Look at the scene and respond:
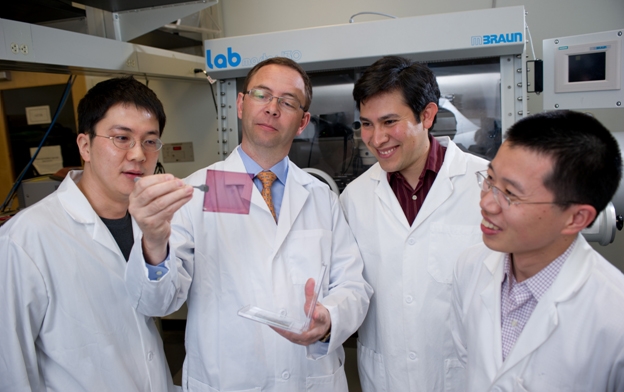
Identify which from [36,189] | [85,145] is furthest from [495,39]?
[36,189]

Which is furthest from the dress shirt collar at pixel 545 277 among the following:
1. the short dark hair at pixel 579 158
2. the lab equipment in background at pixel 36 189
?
the lab equipment in background at pixel 36 189

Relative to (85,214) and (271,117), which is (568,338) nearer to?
(271,117)

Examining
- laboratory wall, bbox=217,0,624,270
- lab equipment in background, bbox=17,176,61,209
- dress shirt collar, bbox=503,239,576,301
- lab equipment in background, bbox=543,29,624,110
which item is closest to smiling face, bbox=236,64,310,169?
dress shirt collar, bbox=503,239,576,301

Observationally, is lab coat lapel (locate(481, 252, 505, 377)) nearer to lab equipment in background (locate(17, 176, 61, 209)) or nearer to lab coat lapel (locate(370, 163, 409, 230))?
lab coat lapel (locate(370, 163, 409, 230))

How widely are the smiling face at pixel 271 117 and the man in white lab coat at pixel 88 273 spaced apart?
10.0 inches

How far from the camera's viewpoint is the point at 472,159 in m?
1.30

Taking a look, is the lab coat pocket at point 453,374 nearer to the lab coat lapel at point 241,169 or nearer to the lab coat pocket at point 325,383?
the lab coat pocket at point 325,383

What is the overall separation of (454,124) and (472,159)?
0.86m

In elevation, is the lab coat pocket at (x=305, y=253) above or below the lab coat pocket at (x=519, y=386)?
above

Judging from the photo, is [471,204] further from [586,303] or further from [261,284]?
[261,284]

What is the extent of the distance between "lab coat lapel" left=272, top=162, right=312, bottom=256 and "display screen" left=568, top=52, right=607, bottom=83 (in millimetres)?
1321

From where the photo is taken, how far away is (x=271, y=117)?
1188 millimetres

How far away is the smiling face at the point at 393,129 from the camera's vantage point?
1.21 m

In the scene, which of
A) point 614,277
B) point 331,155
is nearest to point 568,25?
point 331,155
